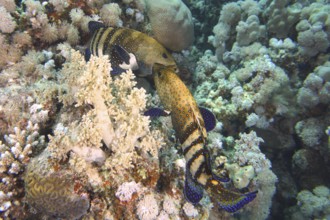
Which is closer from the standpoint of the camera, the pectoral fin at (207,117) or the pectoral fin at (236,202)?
the pectoral fin at (236,202)

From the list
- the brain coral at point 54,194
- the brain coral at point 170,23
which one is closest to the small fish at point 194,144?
the brain coral at point 54,194

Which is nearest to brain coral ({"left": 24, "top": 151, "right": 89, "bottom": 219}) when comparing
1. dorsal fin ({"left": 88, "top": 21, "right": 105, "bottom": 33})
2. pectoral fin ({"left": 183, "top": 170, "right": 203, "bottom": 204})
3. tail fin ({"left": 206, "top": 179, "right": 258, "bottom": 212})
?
pectoral fin ({"left": 183, "top": 170, "right": 203, "bottom": 204})

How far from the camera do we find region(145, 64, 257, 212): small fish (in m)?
2.40

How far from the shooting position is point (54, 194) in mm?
2320

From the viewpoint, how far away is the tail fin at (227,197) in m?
2.35

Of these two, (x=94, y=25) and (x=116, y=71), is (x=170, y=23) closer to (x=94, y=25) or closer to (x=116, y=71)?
(x=94, y=25)

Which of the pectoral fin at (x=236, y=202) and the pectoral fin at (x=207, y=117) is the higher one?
the pectoral fin at (x=207, y=117)

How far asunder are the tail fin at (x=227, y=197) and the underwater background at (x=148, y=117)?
0.40m

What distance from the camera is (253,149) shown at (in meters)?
3.98

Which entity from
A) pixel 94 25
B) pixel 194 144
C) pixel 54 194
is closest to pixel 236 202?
pixel 194 144

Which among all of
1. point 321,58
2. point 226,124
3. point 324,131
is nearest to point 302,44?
point 321,58

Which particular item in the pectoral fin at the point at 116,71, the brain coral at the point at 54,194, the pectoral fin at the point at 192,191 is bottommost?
the brain coral at the point at 54,194

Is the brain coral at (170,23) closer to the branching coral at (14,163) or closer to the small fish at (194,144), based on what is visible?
the small fish at (194,144)

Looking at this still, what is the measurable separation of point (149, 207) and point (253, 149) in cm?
215
